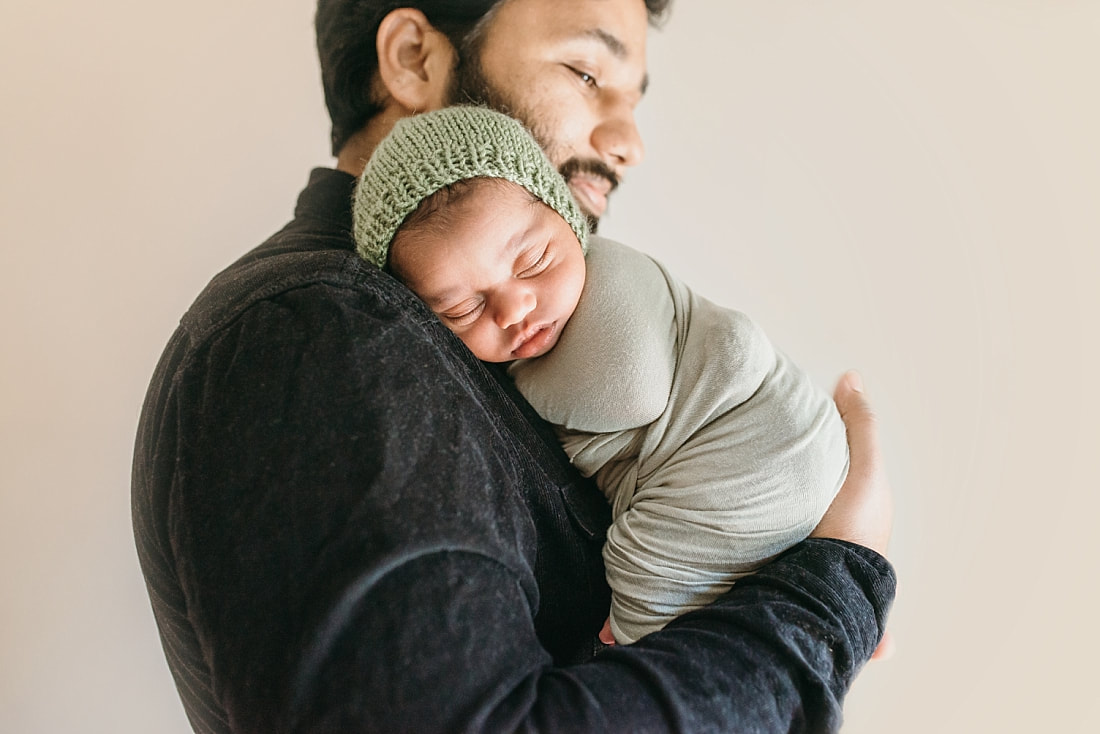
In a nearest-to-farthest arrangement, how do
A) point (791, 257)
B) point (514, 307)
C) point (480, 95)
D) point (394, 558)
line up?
point (394, 558) → point (514, 307) → point (480, 95) → point (791, 257)

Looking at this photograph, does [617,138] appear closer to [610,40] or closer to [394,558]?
[610,40]

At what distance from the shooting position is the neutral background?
4.78 ft

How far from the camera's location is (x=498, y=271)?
91 cm

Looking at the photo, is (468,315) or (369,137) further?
(369,137)

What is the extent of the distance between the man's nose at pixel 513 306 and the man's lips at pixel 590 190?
381mm

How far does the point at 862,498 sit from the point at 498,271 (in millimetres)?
530

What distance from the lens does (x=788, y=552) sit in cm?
89

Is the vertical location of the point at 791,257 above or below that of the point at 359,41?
below

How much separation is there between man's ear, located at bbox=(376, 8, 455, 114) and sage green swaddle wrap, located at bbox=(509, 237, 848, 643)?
0.44 metres

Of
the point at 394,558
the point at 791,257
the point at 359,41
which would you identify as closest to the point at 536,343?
the point at 394,558

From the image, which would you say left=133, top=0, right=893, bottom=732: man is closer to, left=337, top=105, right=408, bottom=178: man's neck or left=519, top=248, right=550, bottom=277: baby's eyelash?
left=519, top=248, right=550, bottom=277: baby's eyelash

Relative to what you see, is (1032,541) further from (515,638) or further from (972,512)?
(515,638)

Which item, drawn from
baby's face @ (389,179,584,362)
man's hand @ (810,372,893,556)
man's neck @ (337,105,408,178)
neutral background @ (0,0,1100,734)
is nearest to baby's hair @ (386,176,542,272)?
baby's face @ (389,179,584,362)

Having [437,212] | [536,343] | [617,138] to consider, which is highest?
[617,138]
